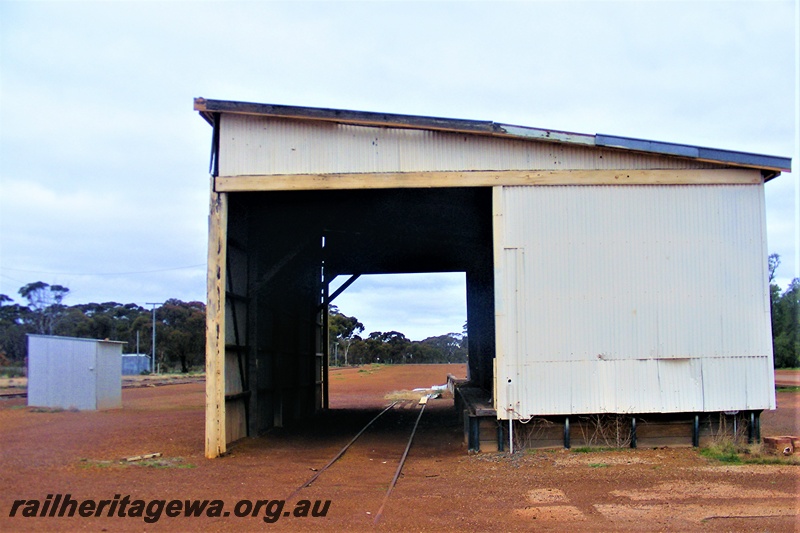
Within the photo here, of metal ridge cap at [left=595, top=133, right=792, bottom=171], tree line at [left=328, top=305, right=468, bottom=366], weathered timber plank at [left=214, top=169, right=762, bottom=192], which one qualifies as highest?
metal ridge cap at [left=595, top=133, right=792, bottom=171]

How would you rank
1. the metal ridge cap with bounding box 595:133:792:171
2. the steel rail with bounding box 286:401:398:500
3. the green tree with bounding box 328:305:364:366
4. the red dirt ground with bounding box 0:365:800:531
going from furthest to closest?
the green tree with bounding box 328:305:364:366
the metal ridge cap with bounding box 595:133:792:171
the steel rail with bounding box 286:401:398:500
the red dirt ground with bounding box 0:365:800:531

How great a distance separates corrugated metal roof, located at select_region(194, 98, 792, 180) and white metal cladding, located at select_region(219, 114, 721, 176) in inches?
9.1

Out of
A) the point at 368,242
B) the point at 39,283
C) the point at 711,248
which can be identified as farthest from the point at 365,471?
the point at 39,283

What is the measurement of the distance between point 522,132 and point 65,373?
60.4ft

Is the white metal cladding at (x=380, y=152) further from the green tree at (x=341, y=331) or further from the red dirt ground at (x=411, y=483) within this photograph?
the green tree at (x=341, y=331)

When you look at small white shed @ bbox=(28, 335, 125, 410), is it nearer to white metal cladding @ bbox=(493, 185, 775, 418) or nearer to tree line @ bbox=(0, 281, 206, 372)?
white metal cladding @ bbox=(493, 185, 775, 418)

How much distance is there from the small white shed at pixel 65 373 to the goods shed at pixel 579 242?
504 inches

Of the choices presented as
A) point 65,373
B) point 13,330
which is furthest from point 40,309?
point 65,373

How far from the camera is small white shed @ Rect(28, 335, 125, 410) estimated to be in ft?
80.1

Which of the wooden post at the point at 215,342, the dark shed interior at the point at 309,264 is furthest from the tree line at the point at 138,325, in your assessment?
the wooden post at the point at 215,342

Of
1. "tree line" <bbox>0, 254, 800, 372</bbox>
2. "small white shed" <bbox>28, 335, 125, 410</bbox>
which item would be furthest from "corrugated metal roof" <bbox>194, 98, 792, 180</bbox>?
"tree line" <bbox>0, 254, 800, 372</bbox>

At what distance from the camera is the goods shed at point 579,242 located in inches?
508

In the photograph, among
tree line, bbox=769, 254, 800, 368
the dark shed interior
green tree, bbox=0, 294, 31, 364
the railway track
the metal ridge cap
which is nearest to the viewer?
the railway track

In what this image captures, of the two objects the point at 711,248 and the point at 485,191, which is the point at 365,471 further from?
the point at 711,248
